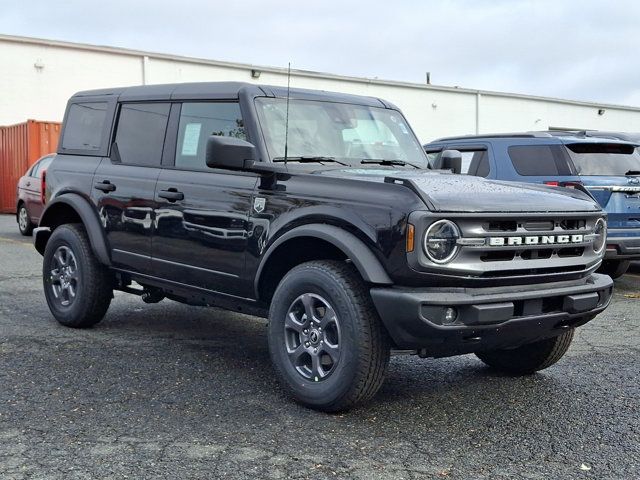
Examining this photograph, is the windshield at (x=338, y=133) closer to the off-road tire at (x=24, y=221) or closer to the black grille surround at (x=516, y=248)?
the black grille surround at (x=516, y=248)

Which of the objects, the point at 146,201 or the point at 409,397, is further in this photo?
the point at 146,201

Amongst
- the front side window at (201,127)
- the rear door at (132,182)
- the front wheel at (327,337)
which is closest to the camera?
the front wheel at (327,337)

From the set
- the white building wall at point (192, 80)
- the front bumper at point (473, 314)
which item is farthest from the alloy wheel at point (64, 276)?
the white building wall at point (192, 80)

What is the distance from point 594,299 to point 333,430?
5.53 feet

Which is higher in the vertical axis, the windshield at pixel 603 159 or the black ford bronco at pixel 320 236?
the windshield at pixel 603 159

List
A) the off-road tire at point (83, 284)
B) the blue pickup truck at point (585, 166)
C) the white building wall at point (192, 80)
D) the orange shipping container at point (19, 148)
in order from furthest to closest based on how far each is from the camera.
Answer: the white building wall at point (192, 80) < the orange shipping container at point (19, 148) < the blue pickup truck at point (585, 166) < the off-road tire at point (83, 284)

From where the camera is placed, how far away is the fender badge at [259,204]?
4.91 meters

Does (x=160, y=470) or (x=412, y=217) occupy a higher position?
(x=412, y=217)

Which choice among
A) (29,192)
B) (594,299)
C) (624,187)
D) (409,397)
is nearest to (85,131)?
(409,397)

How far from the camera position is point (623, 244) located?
8.48 m

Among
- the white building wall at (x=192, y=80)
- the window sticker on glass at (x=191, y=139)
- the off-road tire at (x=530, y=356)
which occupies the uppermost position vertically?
the white building wall at (x=192, y=80)

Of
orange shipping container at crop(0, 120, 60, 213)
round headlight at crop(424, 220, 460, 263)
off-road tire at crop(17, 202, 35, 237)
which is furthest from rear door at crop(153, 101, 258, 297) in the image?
orange shipping container at crop(0, 120, 60, 213)

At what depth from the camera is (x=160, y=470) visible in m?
3.59

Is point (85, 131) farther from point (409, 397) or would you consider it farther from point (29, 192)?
point (29, 192)
